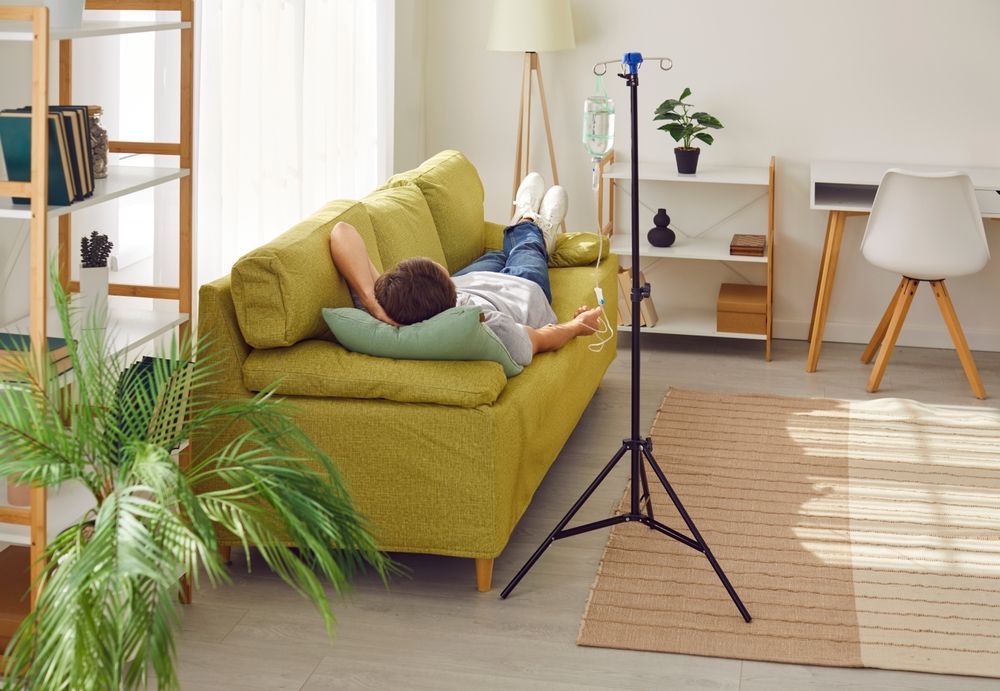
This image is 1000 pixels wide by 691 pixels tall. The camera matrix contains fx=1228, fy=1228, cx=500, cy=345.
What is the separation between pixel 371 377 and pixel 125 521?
3.88 ft

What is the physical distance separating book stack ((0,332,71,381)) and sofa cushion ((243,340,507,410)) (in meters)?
0.55

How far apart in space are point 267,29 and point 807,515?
219 cm

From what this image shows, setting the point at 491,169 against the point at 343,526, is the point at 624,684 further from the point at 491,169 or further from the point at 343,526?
the point at 491,169

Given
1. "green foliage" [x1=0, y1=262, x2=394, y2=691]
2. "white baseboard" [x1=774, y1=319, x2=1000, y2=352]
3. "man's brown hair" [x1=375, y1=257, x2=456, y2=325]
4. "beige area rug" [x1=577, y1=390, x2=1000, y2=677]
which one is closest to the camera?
"green foliage" [x1=0, y1=262, x2=394, y2=691]

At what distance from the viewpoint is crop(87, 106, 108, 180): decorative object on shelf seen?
2.63 metres

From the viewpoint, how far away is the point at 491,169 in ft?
18.8

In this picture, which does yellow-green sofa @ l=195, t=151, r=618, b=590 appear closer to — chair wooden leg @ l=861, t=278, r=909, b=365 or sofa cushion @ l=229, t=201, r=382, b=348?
sofa cushion @ l=229, t=201, r=382, b=348

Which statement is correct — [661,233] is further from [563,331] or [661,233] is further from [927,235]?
[563,331]

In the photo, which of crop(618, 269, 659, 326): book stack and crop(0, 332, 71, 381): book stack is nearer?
crop(0, 332, 71, 381): book stack

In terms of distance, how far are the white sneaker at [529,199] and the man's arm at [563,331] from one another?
722 millimetres

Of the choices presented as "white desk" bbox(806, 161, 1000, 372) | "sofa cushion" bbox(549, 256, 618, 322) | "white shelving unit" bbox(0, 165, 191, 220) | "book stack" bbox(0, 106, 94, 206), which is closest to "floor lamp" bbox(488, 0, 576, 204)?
"sofa cushion" bbox(549, 256, 618, 322)

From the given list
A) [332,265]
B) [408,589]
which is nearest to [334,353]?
[332,265]

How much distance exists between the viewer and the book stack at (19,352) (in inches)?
86.6

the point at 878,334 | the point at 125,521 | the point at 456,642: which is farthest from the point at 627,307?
the point at 125,521
